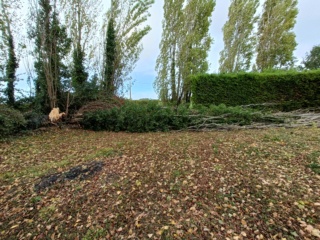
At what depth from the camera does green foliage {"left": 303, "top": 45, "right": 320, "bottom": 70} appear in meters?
18.1

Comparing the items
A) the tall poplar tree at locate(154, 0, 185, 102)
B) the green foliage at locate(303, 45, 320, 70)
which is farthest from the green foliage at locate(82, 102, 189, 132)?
the green foliage at locate(303, 45, 320, 70)

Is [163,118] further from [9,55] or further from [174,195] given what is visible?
[9,55]

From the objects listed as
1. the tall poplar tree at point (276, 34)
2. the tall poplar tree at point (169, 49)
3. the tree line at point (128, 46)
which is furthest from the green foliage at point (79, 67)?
the tall poplar tree at point (276, 34)

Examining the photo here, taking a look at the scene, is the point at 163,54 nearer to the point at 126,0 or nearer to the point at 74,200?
the point at 126,0

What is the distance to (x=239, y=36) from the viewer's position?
11.6m

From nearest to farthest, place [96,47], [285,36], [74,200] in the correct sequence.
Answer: [74,200]
[96,47]
[285,36]

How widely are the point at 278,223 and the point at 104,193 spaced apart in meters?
1.83

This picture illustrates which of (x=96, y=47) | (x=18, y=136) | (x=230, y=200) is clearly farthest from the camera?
(x=96, y=47)

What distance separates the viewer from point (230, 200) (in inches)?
75.6

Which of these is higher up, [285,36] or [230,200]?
[285,36]

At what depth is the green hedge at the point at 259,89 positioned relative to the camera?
687 centimetres

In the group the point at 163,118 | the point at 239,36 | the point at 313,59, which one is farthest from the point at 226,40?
the point at 313,59

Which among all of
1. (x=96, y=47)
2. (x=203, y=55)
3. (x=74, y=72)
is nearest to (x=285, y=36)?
(x=203, y=55)

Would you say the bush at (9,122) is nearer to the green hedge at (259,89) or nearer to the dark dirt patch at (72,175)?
the dark dirt patch at (72,175)
